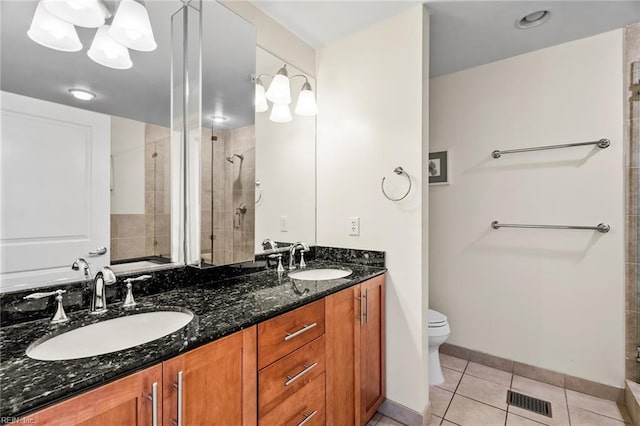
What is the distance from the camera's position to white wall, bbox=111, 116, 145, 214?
1.25 metres

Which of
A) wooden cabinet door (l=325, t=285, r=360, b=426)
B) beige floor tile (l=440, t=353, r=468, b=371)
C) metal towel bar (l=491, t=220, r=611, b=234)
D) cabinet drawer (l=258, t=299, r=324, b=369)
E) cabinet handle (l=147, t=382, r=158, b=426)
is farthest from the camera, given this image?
beige floor tile (l=440, t=353, r=468, b=371)

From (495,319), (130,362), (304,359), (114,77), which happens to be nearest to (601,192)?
(495,319)

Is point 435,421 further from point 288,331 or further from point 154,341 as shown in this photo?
point 154,341

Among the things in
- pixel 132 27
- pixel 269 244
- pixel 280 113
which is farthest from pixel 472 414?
pixel 132 27

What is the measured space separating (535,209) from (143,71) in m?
2.56

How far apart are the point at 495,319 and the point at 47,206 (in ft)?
9.15

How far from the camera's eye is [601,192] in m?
1.97

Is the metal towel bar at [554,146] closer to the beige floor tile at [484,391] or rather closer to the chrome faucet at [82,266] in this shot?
the beige floor tile at [484,391]

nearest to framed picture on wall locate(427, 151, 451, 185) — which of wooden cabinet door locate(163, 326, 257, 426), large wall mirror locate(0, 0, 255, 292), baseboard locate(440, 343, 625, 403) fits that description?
baseboard locate(440, 343, 625, 403)

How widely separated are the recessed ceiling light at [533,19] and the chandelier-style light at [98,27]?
2070 millimetres

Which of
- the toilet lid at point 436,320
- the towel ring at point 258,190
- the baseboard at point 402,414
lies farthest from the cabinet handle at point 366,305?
the towel ring at point 258,190

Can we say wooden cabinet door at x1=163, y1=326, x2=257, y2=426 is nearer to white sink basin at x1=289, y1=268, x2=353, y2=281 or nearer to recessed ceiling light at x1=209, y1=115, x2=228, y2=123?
white sink basin at x1=289, y1=268, x2=353, y2=281

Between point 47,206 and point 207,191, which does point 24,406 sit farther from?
point 207,191

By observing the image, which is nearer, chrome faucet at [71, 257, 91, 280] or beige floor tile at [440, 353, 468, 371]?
chrome faucet at [71, 257, 91, 280]
